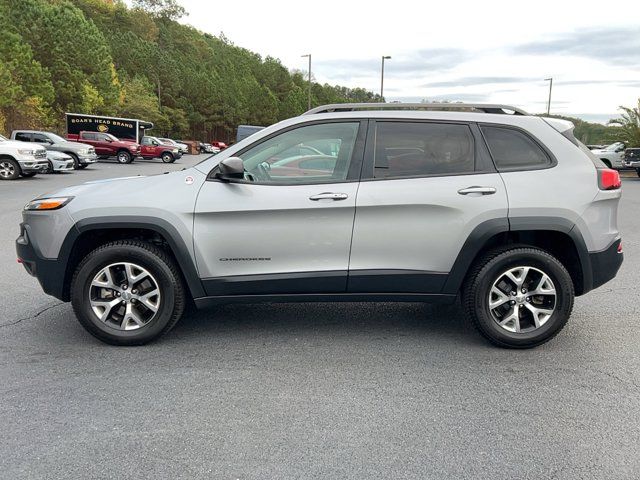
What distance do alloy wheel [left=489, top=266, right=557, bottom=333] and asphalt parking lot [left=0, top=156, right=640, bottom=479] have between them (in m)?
0.24

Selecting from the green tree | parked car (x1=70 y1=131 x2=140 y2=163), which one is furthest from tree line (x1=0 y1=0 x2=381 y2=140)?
the green tree

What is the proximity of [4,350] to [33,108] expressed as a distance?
1725 inches

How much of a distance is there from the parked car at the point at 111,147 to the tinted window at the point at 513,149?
31983 millimetres

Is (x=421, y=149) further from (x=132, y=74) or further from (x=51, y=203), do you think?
(x=132, y=74)

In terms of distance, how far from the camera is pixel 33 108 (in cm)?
4184

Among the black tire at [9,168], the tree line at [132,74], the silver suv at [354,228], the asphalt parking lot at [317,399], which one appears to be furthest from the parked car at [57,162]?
the tree line at [132,74]

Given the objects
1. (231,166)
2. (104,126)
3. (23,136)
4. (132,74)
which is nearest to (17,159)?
(23,136)

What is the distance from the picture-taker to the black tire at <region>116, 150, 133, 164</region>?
1315 inches

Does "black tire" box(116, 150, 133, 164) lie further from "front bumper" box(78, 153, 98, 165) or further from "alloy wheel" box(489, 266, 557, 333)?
"alloy wheel" box(489, 266, 557, 333)

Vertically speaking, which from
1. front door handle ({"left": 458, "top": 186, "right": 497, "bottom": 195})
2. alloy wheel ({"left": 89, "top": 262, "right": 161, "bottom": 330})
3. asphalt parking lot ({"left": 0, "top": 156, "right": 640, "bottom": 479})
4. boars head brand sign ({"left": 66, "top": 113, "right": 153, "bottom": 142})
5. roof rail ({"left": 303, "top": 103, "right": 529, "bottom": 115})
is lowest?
asphalt parking lot ({"left": 0, "top": 156, "right": 640, "bottom": 479})

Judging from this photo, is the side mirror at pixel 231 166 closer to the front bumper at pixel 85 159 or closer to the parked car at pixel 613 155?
the front bumper at pixel 85 159

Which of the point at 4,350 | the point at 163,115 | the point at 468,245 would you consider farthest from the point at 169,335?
the point at 163,115

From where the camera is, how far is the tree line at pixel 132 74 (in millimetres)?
A: 42344

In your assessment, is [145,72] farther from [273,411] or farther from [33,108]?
[273,411]
